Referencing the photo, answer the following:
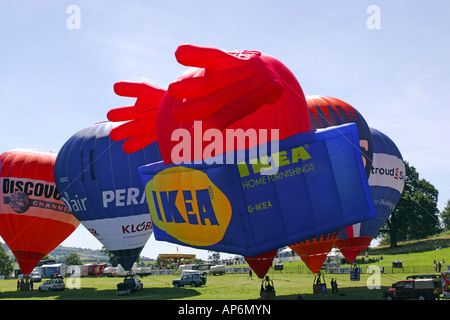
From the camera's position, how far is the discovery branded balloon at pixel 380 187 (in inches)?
1188

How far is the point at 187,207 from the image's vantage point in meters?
14.3

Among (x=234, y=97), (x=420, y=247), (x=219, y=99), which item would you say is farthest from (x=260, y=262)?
(x=420, y=247)

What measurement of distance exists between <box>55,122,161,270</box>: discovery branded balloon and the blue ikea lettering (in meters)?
12.2

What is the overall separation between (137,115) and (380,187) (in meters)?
22.9

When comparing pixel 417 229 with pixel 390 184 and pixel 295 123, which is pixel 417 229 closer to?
pixel 390 184

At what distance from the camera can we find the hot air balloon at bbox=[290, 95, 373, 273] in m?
22.1

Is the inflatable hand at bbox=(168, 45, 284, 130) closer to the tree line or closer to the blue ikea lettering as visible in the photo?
the blue ikea lettering

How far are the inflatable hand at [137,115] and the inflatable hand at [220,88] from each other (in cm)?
531

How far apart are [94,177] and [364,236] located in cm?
1708

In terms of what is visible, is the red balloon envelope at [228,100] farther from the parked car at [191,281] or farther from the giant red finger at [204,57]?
the parked car at [191,281]

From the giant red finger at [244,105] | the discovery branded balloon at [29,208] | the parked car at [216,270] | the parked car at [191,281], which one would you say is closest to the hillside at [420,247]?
the parked car at [216,270]

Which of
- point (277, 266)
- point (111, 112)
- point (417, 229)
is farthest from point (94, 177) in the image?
point (417, 229)
